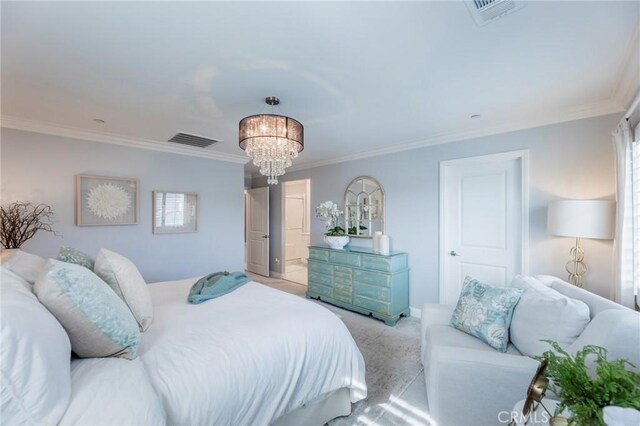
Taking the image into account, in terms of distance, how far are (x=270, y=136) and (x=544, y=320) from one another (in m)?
2.10

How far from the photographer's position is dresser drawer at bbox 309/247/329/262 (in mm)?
4027

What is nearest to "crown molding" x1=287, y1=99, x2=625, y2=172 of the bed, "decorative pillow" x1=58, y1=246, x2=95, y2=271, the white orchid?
the white orchid

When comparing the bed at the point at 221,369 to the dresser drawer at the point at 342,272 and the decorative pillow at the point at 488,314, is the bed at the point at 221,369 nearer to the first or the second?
the decorative pillow at the point at 488,314

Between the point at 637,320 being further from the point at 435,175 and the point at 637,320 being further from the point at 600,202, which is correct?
the point at 435,175

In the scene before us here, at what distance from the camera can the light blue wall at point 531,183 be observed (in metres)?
2.42

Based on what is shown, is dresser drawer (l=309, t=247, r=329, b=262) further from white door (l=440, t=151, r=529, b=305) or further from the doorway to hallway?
the doorway to hallway

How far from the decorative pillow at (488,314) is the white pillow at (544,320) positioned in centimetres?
6

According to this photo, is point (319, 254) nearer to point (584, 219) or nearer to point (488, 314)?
point (488, 314)

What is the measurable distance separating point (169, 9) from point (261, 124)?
33.6 inches

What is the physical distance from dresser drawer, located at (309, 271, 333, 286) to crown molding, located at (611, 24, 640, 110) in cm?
343

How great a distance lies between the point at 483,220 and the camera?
10.1 ft

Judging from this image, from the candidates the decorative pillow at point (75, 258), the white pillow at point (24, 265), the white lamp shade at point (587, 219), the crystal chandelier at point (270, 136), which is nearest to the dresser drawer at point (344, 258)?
the crystal chandelier at point (270, 136)

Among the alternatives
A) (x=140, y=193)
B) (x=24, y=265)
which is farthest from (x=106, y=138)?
(x=24, y=265)

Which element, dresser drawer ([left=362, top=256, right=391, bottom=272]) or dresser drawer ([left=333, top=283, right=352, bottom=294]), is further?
dresser drawer ([left=333, top=283, right=352, bottom=294])
